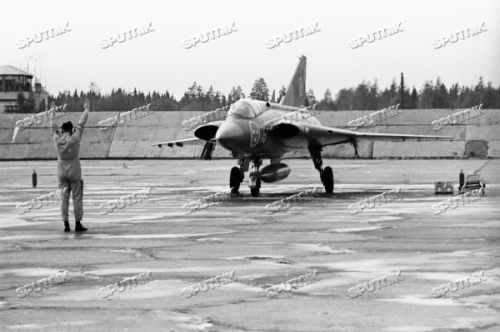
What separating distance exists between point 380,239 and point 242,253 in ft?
7.97

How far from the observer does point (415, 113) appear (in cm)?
6269

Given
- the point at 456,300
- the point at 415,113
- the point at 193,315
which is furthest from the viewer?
the point at 415,113

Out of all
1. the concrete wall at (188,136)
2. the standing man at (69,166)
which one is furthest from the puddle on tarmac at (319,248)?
the concrete wall at (188,136)

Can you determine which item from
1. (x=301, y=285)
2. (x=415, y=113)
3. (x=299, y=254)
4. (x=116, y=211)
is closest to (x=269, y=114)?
(x=116, y=211)

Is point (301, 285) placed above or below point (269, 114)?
below

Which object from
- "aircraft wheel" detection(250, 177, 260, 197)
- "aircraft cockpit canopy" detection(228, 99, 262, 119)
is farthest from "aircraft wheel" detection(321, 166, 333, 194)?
"aircraft cockpit canopy" detection(228, 99, 262, 119)

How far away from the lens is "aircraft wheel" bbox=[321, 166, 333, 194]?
25.3 meters

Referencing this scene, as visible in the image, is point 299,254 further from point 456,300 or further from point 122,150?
point 122,150

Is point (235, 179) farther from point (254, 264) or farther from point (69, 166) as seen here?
point (254, 264)

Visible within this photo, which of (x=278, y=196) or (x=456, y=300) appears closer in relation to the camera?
(x=456, y=300)

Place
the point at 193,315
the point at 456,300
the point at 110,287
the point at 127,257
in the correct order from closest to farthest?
the point at 193,315 < the point at 456,300 < the point at 110,287 < the point at 127,257

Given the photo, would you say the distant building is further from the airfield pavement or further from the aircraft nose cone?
the airfield pavement

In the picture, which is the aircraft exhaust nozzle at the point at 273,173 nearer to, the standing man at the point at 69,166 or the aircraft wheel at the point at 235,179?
the aircraft wheel at the point at 235,179

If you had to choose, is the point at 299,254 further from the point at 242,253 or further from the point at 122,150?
the point at 122,150
